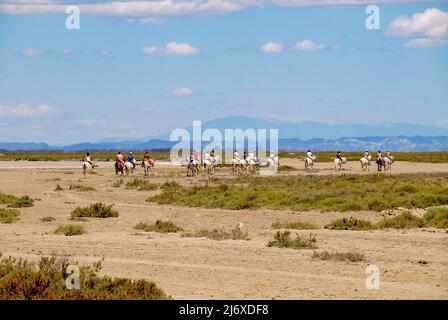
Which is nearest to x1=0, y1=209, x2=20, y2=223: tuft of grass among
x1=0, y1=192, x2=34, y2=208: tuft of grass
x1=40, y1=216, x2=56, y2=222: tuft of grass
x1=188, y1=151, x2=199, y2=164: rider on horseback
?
x1=40, y1=216, x2=56, y2=222: tuft of grass

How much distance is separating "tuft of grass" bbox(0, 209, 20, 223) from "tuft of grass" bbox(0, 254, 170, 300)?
13.1 metres

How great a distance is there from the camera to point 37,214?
30.0 metres

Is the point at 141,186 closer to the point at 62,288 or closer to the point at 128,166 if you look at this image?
the point at 128,166

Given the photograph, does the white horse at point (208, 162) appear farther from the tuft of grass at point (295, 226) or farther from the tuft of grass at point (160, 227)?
the tuft of grass at point (160, 227)

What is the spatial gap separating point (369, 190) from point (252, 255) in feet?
67.1

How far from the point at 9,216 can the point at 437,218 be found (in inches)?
512

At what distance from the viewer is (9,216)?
27875mm

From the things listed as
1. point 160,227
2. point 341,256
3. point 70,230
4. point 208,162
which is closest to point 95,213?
point 160,227

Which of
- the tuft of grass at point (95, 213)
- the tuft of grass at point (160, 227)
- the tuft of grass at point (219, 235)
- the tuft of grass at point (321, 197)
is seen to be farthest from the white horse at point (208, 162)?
the tuft of grass at point (219, 235)

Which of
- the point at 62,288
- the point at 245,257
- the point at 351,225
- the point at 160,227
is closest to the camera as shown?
the point at 62,288

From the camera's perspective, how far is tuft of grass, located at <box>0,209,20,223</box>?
26.6 meters

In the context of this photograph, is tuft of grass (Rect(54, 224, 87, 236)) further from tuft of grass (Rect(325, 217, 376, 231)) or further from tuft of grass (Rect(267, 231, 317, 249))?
tuft of grass (Rect(325, 217, 376, 231))

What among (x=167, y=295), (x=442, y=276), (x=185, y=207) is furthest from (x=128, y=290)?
(x=185, y=207)
